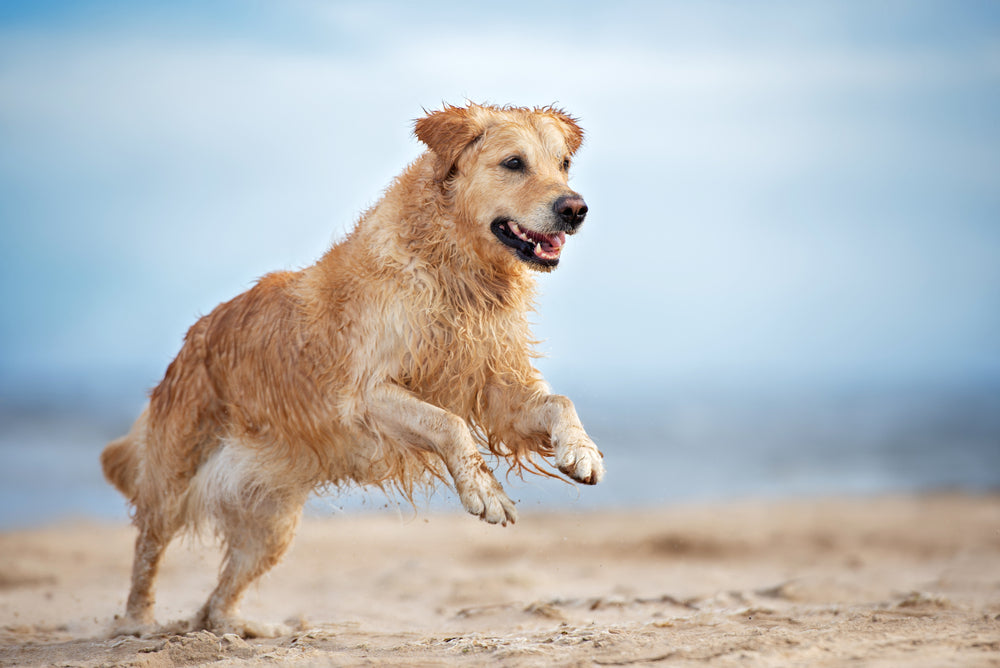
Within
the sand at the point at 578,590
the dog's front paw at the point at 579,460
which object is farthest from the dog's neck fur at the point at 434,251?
the sand at the point at 578,590

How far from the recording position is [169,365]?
6098 mm

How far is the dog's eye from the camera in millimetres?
4965

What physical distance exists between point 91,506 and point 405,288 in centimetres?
1064

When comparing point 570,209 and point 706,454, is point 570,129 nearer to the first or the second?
point 570,209

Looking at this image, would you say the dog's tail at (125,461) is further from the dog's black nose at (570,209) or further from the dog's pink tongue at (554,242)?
the dog's black nose at (570,209)

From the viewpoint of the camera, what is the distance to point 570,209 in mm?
4730

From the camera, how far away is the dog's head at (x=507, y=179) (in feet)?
15.8

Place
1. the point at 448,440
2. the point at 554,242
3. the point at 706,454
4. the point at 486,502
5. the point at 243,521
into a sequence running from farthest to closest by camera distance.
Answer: the point at 706,454 < the point at 243,521 < the point at 554,242 < the point at 448,440 < the point at 486,502

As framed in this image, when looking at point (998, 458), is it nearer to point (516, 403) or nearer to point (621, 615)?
point (621, 615)

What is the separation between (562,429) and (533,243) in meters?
0.94

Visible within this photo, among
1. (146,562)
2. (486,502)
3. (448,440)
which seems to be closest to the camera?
(486,502)

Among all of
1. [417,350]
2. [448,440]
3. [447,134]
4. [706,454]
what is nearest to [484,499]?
[448,440]

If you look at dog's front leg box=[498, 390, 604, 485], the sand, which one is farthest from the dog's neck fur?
the sand

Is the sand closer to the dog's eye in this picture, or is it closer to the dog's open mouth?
the dog's open mouth
